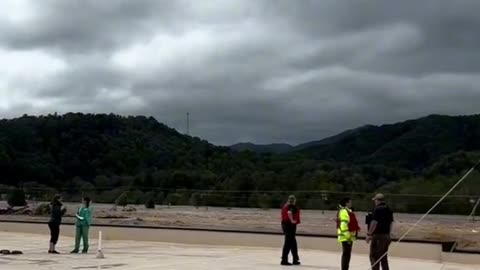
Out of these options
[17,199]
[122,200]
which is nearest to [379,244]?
[17,199]

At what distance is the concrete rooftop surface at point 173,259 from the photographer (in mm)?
17125

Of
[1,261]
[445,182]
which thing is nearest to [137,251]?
[1,261]

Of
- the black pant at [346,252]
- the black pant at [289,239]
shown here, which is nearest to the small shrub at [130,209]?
the black pant at [289,239]

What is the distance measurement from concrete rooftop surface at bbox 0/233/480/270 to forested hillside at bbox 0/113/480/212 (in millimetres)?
13860

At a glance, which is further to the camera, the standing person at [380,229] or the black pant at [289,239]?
the black pant at [289,239]

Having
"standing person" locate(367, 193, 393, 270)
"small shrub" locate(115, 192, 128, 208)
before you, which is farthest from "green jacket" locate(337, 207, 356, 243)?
"small shrub" locate(115, 192, 128, 208)

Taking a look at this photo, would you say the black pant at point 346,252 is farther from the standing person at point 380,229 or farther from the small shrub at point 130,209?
the small shrub at point 130,209

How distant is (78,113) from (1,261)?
322 ft

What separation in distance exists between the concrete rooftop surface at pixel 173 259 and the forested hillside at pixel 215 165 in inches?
546

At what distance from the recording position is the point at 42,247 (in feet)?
76.1

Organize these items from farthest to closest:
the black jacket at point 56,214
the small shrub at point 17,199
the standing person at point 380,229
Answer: the small shrub at point 17,199
the black jacket at point 56,214
the standing person at point 380,229

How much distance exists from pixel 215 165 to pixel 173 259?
68824 mm

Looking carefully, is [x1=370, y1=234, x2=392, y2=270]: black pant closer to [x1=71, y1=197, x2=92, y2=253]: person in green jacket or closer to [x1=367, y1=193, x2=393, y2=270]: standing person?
[x1=367, y1=193, x2=393, y2=270]: standing person

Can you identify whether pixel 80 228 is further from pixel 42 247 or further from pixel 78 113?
pixel 78 113
